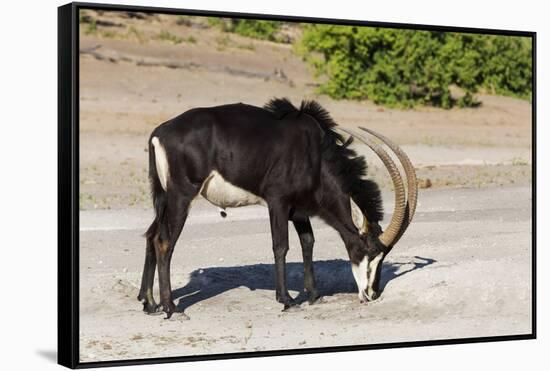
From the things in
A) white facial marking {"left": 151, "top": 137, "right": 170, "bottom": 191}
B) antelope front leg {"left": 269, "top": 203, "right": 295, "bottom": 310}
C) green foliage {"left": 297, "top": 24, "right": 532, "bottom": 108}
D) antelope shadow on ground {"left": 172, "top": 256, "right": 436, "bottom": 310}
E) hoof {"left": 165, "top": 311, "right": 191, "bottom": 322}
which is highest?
green foliage {"left": 297, "top": 24, "right": 532, "bottom": 108}

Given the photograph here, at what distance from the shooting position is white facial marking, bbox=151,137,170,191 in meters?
10.7

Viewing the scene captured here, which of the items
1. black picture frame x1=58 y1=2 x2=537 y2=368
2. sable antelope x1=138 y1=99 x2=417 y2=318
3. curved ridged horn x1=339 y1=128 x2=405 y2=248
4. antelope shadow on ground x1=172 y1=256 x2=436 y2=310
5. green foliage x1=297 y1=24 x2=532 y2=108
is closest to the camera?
black picture frame x1=58 y1=2 x2=537 y2=368

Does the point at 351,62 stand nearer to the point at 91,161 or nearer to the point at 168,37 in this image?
the point at 168,37

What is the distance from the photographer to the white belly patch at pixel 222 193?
10703mm

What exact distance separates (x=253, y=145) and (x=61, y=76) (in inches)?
79.8

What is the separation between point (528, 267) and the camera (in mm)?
11984

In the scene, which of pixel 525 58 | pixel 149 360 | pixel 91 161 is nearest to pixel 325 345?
pixel 149 360

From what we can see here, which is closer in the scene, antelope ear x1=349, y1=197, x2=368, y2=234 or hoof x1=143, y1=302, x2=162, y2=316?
hoof x1=143, y1=302, x2=162, y2=316

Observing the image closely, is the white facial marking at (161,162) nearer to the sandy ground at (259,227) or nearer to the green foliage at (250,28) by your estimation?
the sandy ground at (259,227)

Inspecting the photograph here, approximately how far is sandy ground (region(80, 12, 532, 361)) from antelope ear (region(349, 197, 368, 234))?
669 millimetres

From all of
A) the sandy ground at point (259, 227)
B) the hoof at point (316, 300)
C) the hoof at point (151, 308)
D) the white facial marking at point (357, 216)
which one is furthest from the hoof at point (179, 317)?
the white facial marking at point (357, 216)

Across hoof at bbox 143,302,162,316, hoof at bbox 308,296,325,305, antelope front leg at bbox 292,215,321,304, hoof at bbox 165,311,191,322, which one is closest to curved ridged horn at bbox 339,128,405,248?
antelope front leg at bbox 292,215,321,304

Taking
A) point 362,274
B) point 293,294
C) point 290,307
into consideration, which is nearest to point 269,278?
point 293,294

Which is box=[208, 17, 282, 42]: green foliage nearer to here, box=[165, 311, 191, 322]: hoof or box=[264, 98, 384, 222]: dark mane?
box=[264, 98, 384, 222]: dark mane
